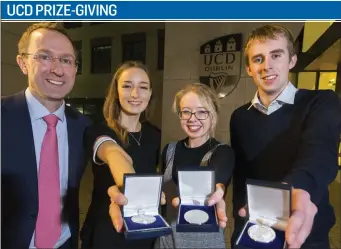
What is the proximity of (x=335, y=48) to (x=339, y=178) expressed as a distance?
12.7 inches

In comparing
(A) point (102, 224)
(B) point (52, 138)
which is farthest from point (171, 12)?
(A) point (102, 224)

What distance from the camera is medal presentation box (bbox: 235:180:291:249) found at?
18.2 inches

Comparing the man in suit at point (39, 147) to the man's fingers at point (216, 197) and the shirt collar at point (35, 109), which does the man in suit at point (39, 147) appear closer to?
the shirt collar at point (35, 109)

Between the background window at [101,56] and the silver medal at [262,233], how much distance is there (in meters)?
0.50

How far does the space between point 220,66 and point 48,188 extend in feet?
1.67

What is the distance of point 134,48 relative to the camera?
0.76 meters

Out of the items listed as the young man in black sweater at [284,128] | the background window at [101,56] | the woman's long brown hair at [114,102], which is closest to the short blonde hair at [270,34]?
the young man in black sweater at [284,128]

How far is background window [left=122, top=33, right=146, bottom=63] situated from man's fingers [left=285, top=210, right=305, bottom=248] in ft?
1.68

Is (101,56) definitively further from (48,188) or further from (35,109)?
(48,188)

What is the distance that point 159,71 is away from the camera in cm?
76

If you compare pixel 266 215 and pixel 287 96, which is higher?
pixel 287 96

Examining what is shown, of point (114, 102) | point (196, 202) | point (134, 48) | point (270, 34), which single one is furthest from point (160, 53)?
point (196, 202)

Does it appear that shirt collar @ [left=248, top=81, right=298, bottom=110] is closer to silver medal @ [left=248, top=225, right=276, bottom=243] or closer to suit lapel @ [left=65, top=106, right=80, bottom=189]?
silver medal @ [left=248, top=225, right=276, bottom=243]

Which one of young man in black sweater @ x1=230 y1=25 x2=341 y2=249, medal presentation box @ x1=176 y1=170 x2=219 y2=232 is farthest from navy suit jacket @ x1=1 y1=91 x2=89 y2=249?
young man in black sweater @ x1=230 y1=25 x2=341 y2=249
